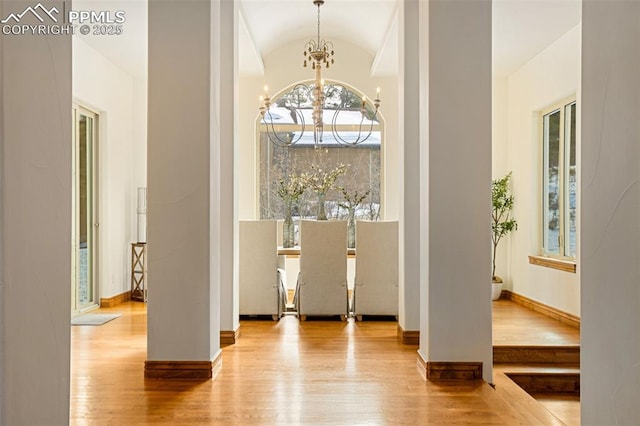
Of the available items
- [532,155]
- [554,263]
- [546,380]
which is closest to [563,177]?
[532,155]

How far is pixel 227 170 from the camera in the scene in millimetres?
5000

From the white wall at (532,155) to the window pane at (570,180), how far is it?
0.26m

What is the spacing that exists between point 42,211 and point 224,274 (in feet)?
13.1

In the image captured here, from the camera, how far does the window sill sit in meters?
6.03

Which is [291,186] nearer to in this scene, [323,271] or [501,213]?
[323,271]

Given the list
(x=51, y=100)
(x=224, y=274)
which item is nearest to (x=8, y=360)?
(x=51, y=100)

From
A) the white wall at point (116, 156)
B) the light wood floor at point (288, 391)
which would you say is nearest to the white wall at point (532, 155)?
the light wood floor at point (288, 391)

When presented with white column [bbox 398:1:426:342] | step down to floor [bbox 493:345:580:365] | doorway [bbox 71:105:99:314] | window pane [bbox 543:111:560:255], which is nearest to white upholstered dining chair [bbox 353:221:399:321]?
white column [bbox 398:1:426:342]

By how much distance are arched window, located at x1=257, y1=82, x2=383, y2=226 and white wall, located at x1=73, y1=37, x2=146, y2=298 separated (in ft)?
5.89

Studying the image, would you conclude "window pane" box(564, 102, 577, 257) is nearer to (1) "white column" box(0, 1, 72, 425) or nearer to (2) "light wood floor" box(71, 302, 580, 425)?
(2) "light wood floor" box(71, 302, 580, 425)

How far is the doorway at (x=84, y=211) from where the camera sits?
659 centimetres

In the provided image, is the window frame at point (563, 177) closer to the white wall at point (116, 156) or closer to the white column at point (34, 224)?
the white wall at point (116, 156)

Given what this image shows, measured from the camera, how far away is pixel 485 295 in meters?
3.79
